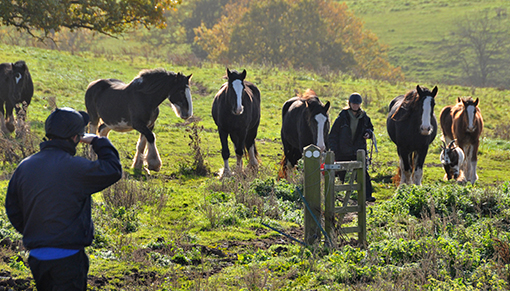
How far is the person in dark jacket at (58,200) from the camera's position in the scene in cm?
365

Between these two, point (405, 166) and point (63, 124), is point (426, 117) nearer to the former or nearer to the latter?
point (405, 166)

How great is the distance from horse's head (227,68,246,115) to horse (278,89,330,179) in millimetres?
1177

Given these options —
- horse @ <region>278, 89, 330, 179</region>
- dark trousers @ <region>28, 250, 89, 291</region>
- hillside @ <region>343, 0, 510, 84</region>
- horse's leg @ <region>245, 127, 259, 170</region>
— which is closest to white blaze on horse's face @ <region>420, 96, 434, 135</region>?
horse @ <region>278, 89, 330, 179</region>

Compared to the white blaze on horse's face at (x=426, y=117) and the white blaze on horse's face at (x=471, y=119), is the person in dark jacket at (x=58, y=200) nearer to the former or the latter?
the white blaze on horse's face at (x=426, y=117)

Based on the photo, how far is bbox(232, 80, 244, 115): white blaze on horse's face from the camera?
11820 millimetres

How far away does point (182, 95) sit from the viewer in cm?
1247

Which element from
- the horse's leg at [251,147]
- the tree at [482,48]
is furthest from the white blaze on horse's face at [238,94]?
the tree at [482,48]

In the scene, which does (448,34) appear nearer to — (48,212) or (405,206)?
(405,206)

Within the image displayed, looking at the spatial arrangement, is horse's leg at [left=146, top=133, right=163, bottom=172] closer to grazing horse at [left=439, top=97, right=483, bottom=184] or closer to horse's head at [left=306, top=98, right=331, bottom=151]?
horse's head at [left=306, top=98, right=331, bottom=151]

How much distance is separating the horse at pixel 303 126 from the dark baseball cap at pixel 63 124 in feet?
20.5

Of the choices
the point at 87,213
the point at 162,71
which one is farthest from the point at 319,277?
the point at 162,71

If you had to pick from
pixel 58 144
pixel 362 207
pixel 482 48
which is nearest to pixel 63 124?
pixel 58 144

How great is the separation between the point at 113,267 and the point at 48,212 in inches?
105

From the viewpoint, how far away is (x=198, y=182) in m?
→ 11.9
